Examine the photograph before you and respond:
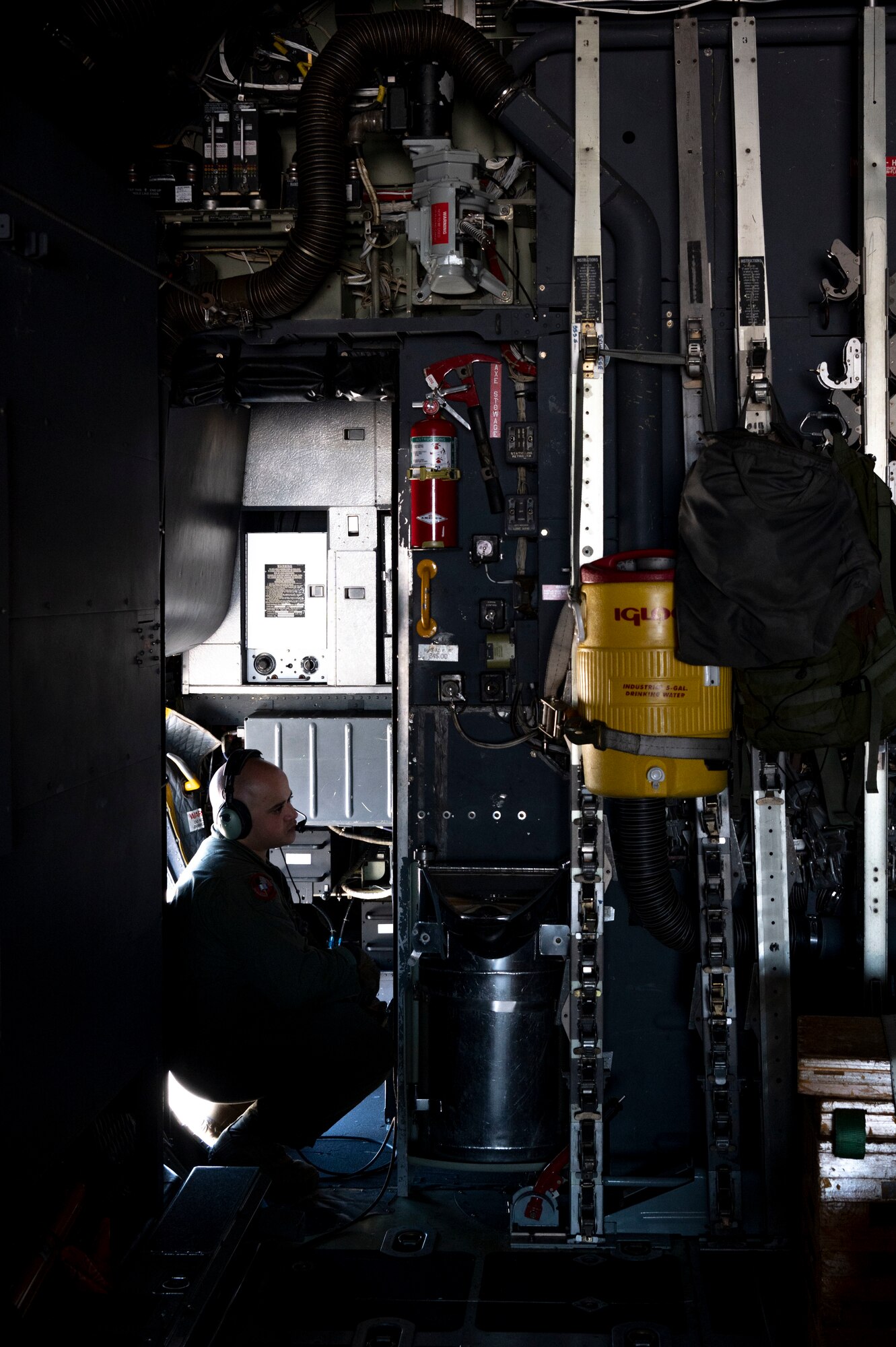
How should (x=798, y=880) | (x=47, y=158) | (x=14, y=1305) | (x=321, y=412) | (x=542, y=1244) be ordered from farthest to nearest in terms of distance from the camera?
1. (x=321, y=412)
2. (x=798, y=880)
3. (x=542, y=1244)
4. (x=47, y=158)
5. (x=14, y=1305)

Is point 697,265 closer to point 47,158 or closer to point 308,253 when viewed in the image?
point 308,253

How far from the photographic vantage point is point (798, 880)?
16.5 ft

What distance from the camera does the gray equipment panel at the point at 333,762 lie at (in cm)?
679

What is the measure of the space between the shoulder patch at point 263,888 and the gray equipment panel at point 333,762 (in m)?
1.59

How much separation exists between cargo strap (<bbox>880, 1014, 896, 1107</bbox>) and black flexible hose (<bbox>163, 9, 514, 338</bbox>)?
146 inches

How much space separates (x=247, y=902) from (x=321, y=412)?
318 centimetres

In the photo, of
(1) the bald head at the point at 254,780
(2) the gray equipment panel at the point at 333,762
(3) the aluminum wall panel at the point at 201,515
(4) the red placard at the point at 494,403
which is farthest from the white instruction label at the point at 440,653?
(3) the aluminum wall panel at the point at 201,515

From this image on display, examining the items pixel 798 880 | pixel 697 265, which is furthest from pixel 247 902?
pixel 697 265

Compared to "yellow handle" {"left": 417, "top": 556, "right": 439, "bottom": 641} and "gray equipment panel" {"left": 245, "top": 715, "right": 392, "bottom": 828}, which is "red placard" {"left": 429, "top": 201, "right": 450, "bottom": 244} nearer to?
"yellow handle" {"left": 417, "top": 556, "right": 439, "bottom": 641}

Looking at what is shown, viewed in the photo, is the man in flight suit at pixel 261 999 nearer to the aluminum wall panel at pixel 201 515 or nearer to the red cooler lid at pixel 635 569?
the aluminum wall panel at pixel 201 515

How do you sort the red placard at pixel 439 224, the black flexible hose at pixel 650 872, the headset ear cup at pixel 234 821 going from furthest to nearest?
the headset ear cup at pixel 234 821, the red placard at pixel 439 224, the black flexible hose at pixel 650 872

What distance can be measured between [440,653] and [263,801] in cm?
103

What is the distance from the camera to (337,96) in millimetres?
5043

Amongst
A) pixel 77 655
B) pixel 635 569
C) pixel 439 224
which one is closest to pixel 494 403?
pixel 439 224
